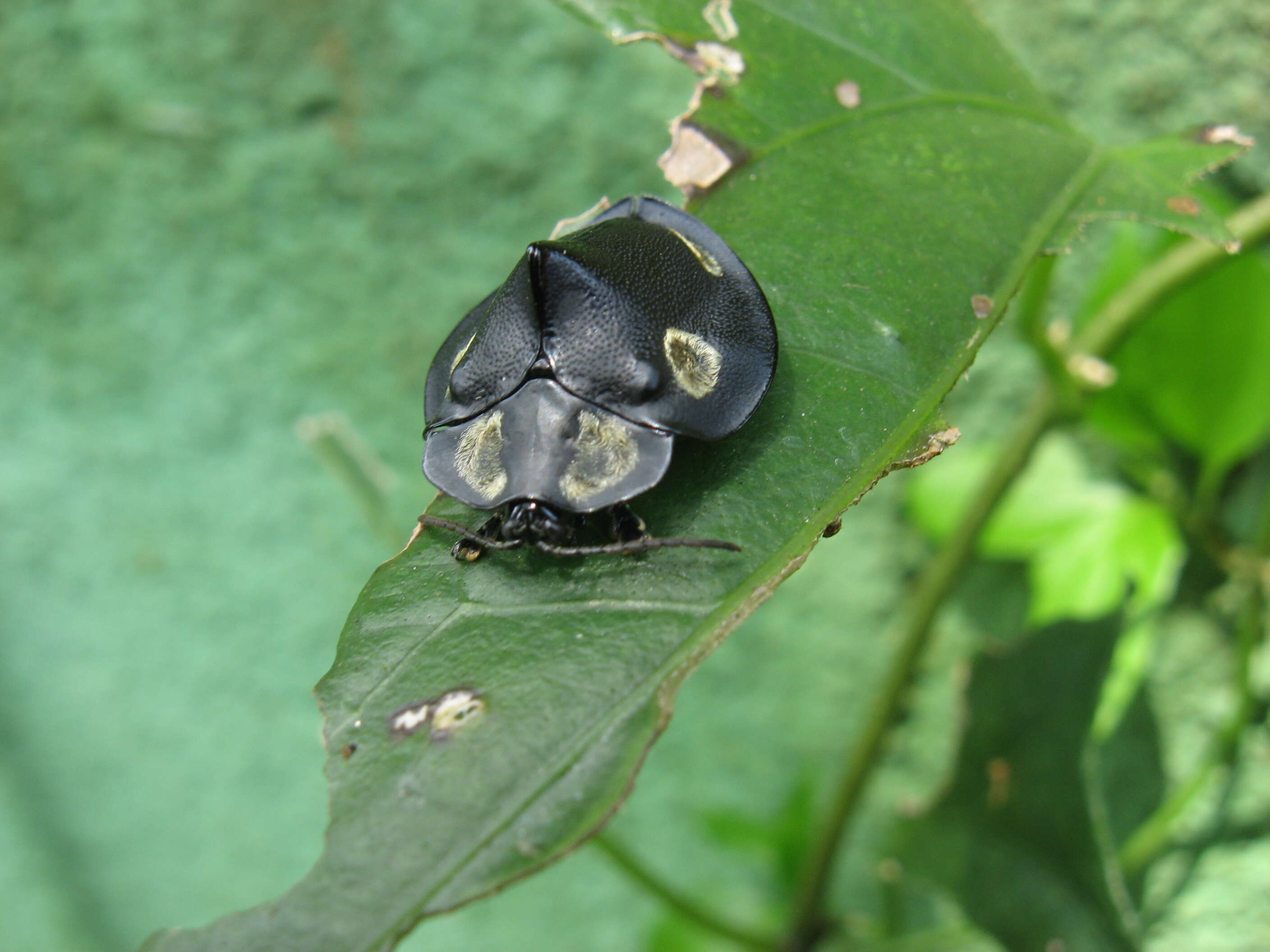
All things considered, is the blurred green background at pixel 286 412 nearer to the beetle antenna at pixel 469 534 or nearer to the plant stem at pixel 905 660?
the plant stem at pixel 905 660

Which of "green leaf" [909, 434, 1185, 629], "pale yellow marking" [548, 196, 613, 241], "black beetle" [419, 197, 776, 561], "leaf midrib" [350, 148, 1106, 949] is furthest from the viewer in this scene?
"green leaf" [909, 434, 1185, 629]

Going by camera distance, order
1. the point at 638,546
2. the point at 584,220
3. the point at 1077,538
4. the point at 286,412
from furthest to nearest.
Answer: the point at 286,412 → the point at 1077,538 → the point at 584,220 → the point at 638,546

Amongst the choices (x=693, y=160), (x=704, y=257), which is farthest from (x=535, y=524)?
(x=693, y=160)

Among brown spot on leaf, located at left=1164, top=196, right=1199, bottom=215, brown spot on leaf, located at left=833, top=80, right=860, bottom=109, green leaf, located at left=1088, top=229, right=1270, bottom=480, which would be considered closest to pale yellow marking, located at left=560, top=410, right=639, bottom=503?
brown spot on leaf, located at left=833, top=80, right=860, bottom=109

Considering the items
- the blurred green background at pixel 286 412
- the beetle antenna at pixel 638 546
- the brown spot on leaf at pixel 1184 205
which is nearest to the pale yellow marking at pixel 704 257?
the beetle antenna at pixel 638 546

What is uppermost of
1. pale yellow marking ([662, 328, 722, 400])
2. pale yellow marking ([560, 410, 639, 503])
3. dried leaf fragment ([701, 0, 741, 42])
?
dried leaf fragment ([701, 0, 741, 42])

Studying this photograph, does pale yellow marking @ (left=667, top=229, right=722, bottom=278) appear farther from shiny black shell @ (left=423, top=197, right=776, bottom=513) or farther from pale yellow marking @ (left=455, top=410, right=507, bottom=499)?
pale yellow marking @ (left=455, top=410, right=507, bottom=499)

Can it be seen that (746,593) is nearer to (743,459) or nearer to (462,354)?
→ (743,459)
